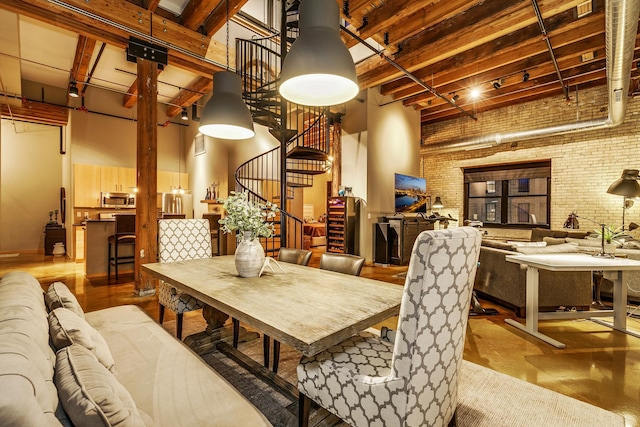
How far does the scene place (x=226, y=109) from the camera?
235cm

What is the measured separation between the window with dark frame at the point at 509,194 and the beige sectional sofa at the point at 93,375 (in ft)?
28.5

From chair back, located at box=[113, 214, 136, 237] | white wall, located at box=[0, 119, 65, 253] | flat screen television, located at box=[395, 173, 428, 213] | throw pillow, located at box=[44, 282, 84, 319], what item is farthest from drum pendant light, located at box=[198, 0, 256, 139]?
white wall, located at box=[0, 119, 65, 253]

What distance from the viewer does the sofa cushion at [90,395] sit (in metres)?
0.65

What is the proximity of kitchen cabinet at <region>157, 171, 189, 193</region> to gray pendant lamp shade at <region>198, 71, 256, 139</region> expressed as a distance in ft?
23.1

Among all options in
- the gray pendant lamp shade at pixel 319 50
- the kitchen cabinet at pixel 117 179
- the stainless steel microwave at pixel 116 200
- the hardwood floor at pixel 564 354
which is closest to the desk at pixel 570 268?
the hardwood floor at pixel 564 354

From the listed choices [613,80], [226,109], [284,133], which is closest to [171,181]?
[284,133]

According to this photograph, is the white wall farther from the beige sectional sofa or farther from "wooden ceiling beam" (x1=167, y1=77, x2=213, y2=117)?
the beige sectional sofa

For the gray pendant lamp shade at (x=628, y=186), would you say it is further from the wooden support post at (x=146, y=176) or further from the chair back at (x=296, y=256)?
the wooden support post at (x=146, y=176)

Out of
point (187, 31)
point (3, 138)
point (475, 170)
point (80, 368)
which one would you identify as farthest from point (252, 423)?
point (3, 138)

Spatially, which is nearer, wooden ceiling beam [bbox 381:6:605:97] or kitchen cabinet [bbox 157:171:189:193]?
wooden ceiling beam [bbox 381:6:605:97]

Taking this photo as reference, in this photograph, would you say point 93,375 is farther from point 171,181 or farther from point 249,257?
point 171,181

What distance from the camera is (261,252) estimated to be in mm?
2100

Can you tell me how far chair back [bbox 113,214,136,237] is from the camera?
5043mm

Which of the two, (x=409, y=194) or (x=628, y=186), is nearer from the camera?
(x=628, y=186)
